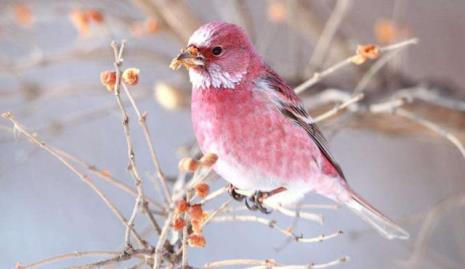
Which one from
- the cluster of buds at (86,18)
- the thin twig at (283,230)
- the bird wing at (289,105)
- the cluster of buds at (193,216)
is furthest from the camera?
the cluster of buds at (86,18)

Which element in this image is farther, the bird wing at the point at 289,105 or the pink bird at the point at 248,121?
the bird wing at the point at 289,105

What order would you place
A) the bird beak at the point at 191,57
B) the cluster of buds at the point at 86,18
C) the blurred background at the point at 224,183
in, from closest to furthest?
the bird beak at the point at 191,57 → the cluster of buds at the point at 86,18 → the blurred background at the point at 224,183

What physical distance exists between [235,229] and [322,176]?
144cm

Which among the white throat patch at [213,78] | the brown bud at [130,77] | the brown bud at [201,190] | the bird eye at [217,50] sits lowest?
the brown bud at [201,190]

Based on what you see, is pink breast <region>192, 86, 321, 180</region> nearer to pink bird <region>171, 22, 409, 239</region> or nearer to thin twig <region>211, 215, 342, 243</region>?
pink bird <region>171, 22, 409, 239</region>

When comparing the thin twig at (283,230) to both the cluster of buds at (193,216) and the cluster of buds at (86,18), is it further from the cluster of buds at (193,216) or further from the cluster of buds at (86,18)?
the cluster of buds at (86,18)

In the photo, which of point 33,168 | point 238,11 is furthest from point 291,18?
point 33,168

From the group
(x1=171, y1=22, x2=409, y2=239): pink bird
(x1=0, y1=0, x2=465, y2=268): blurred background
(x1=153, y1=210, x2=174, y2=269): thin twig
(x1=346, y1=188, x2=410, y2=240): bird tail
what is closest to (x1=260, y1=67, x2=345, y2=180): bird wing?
(x1=171, y1=22, x2=409, y2=239): pink bird

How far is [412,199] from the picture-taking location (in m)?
3.20

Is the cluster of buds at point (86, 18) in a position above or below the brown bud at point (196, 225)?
above

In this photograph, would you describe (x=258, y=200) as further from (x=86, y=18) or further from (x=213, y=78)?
(x=86, y=18)

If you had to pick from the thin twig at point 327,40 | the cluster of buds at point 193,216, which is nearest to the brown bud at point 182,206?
the cluster of buds at point 193,216

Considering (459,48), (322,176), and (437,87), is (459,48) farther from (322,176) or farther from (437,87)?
(322,176)

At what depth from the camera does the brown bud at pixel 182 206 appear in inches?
45.9
